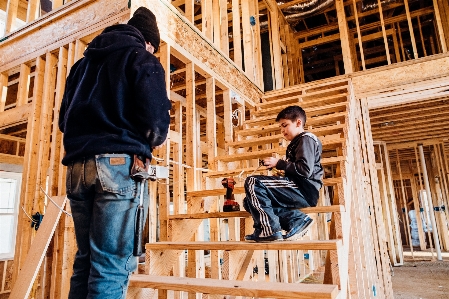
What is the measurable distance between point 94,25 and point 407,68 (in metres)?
4.97

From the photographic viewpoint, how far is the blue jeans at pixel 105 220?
1.35m

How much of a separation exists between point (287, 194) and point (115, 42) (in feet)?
5.28

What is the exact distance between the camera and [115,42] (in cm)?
157

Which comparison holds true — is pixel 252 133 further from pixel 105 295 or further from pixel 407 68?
pixel 105 295

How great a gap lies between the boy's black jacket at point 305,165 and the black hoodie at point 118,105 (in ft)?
4.07

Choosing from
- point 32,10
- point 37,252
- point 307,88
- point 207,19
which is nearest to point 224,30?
point 207,19

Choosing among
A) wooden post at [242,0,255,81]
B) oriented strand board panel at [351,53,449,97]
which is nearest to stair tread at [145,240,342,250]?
wooden post at [242,0,255,81]

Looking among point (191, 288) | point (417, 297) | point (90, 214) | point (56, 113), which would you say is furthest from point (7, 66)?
point (417, 297)

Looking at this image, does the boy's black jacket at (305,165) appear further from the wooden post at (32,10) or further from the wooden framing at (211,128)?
the wooden post at (32,10)

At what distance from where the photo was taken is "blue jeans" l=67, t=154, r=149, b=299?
1.35 m

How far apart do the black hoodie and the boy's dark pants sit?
1.05m

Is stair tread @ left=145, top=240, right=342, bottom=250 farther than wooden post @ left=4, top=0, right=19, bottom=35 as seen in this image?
No

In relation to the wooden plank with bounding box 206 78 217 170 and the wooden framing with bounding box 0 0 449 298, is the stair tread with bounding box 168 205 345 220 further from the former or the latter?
the wooden plank with bounding box 206 78 217 170

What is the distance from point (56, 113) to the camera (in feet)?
11.4
